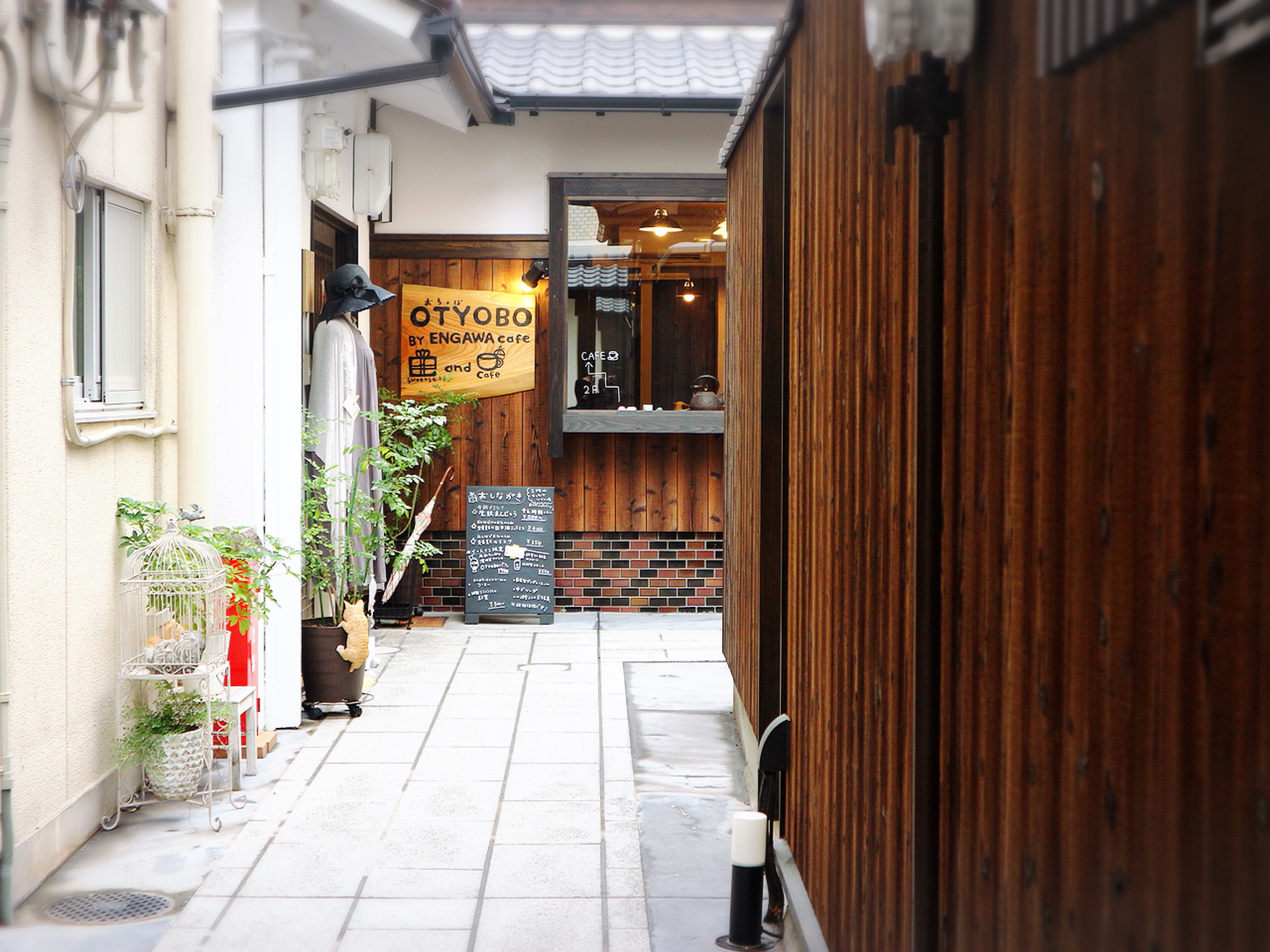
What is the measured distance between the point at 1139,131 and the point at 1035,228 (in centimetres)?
29

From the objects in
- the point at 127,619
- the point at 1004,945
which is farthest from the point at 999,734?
the point at 127,619

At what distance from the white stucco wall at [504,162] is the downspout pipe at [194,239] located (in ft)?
13.1

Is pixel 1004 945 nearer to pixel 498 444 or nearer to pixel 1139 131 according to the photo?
pixel 1139 131

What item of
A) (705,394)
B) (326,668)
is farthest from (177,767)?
(705,394)

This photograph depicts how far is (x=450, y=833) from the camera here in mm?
4465

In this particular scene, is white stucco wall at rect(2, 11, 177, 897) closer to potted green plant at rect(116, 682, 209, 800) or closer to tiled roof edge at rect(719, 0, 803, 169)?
potted green plant at rect(116, 682, 209, 800)

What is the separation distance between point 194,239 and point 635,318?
4.23m

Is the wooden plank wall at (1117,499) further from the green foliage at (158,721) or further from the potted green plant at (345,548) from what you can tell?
the potted green plant at (345,548)

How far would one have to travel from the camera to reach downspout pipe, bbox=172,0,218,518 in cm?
491

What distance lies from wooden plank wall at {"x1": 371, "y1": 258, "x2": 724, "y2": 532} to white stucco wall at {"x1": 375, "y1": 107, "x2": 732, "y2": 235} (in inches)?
12.0

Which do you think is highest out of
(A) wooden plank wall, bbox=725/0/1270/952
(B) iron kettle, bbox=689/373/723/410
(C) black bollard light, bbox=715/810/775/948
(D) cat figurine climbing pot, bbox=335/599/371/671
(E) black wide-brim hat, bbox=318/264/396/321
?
(E) black wide-brim hat, bbox=318/264/396/321

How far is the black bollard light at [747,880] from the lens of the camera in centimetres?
336

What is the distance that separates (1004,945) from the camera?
61.8 inches

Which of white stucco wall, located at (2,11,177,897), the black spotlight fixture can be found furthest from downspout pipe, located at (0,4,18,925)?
the black spotlight fixture
